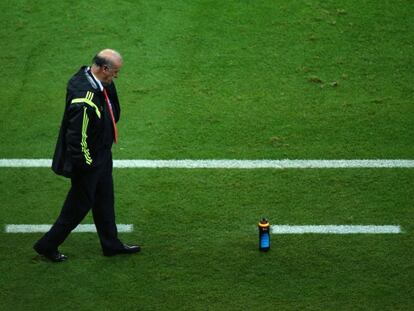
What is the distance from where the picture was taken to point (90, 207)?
8.45 m

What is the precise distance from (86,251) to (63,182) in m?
1.32

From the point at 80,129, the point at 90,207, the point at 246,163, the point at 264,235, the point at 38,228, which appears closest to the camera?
the point at 80,129

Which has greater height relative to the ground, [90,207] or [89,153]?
[89,153]

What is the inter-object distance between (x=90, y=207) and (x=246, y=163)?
2355 millimetres

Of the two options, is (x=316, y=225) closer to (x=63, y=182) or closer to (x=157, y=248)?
(x=157, y=248)

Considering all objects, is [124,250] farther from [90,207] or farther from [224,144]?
[224,144]

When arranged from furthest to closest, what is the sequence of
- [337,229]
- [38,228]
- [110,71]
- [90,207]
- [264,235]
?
1. [38,228]
2. [337,229]
3. [264,235]
4. [90,207]
5. [110,71]

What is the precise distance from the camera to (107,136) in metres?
8.37

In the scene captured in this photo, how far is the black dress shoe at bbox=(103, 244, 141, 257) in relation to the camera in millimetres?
8766

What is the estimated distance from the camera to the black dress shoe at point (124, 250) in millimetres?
8766

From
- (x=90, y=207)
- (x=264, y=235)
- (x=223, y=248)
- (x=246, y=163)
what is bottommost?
(x=223, y=248)

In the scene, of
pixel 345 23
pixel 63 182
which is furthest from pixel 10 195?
pixel 345 23

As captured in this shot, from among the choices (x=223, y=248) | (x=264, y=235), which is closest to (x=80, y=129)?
(x=223, y=248)

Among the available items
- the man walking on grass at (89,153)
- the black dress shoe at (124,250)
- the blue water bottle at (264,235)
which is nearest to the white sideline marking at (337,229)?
the blue water bottle at (264,235)
